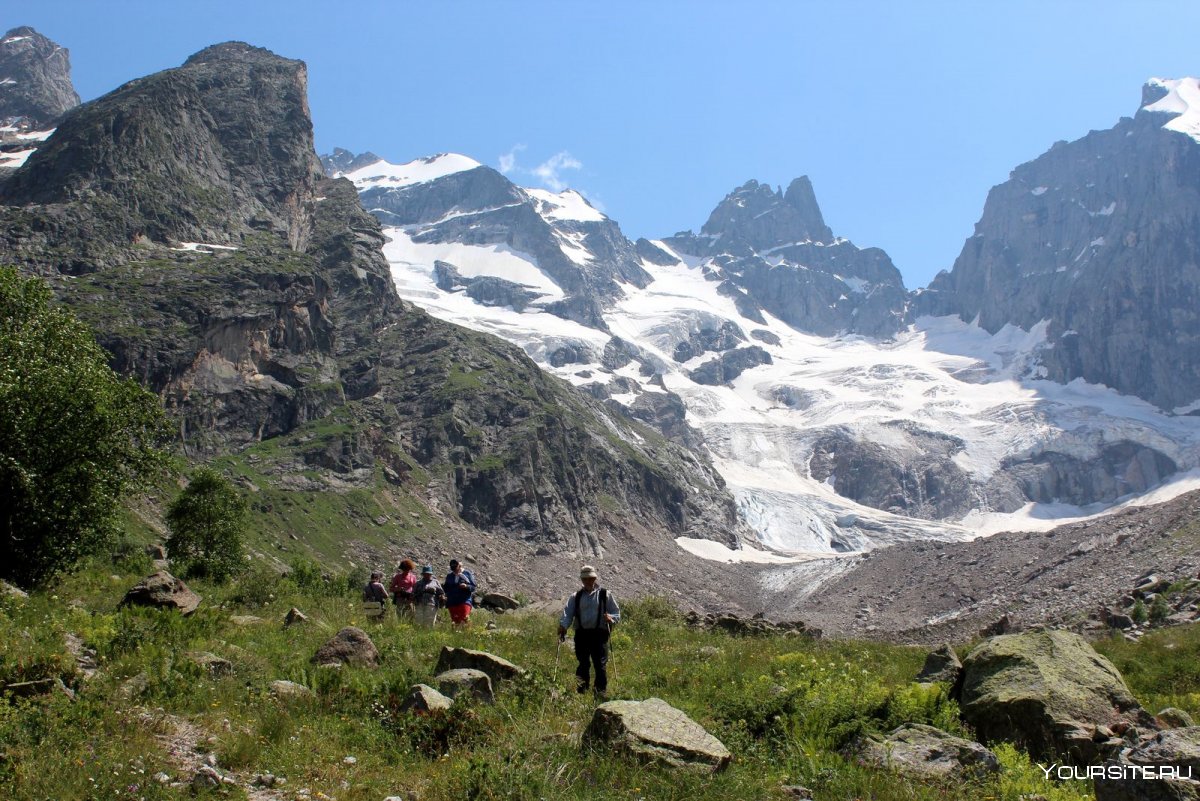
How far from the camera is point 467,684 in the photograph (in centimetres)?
1318

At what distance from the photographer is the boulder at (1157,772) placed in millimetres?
8891

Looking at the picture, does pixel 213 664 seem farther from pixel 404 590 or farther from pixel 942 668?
pixel 942 668

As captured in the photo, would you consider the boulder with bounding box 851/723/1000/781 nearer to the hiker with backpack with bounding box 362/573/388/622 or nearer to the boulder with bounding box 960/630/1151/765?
the boulder with bounding box 960/630/1151/765

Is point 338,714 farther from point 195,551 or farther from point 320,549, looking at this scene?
point 320,549

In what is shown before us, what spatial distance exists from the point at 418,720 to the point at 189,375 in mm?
134664

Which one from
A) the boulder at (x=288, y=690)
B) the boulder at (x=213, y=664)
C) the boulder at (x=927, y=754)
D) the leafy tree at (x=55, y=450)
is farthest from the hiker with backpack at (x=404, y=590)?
the boulder at (x=927, y=754)

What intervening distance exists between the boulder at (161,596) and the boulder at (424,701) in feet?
26.1

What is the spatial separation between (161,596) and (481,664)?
348 inches

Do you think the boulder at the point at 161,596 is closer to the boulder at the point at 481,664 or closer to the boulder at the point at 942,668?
the boulder at the point at 481,664

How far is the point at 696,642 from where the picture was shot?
2433cm

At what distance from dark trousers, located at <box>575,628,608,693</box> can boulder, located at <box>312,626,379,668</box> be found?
145 inches

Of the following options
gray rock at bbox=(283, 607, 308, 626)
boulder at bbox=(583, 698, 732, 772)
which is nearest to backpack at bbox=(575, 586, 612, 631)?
boulder at bbox=(583, 698, 732, 772)

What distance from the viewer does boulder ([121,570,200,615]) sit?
18594 millimetres

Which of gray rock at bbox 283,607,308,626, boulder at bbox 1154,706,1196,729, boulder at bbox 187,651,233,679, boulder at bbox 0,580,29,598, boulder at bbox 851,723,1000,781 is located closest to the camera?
boulder at bbox 851,723,1000,781
